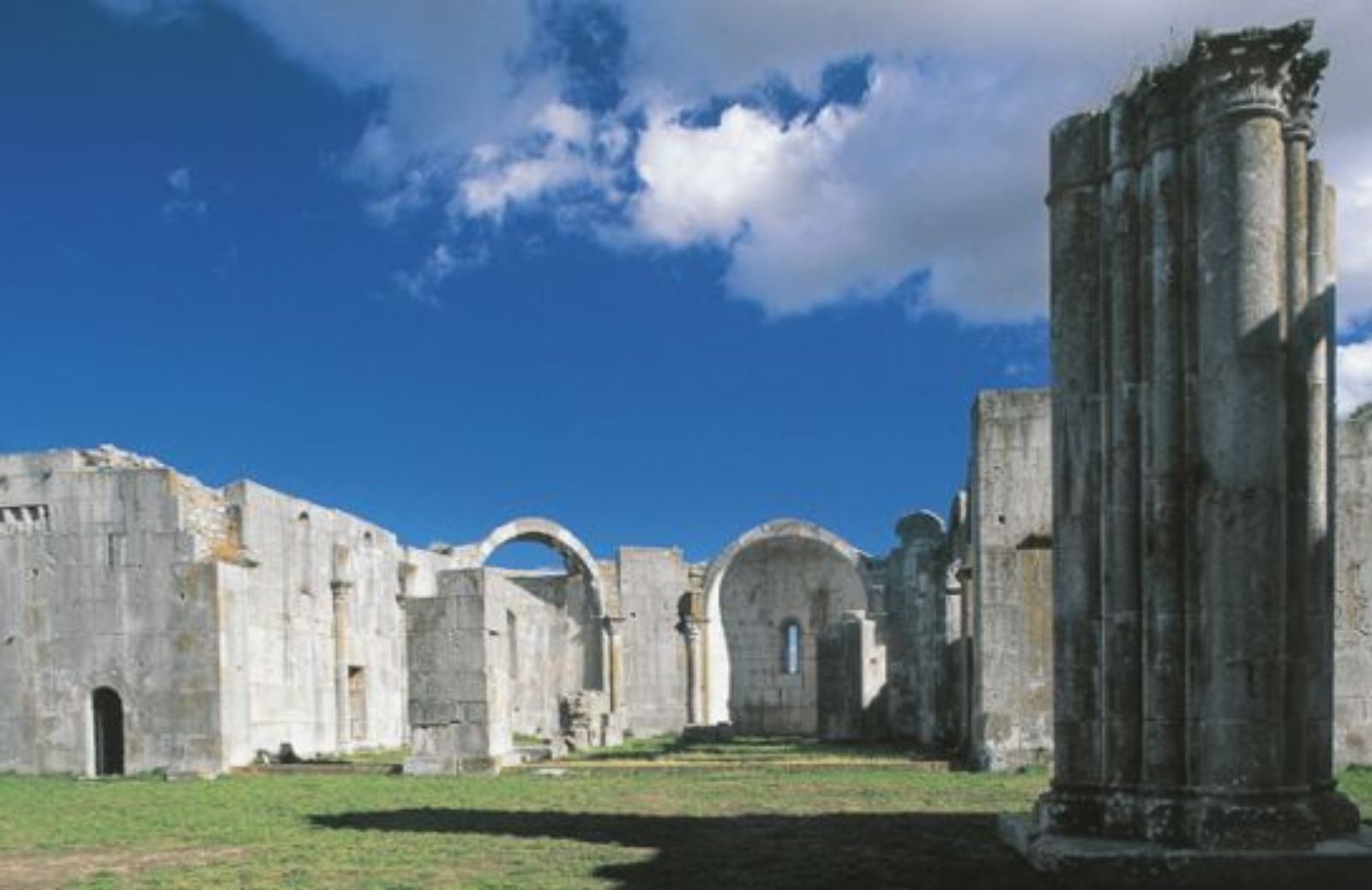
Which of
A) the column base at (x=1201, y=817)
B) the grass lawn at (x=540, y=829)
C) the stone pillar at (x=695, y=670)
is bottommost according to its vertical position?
the stone pillar at (x=695, y=670)

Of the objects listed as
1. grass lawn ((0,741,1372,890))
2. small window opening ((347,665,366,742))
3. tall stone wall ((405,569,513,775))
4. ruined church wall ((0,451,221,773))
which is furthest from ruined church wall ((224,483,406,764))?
grass lawn ((0,741,1372,890))

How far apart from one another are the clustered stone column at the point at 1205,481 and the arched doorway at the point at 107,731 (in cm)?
1804

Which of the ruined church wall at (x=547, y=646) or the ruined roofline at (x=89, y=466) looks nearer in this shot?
the ruined roofline at (x=89, y=466)

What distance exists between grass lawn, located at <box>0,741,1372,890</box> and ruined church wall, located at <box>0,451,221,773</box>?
2028 millimetres

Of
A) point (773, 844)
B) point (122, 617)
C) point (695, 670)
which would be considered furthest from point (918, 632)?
point (773, 844)

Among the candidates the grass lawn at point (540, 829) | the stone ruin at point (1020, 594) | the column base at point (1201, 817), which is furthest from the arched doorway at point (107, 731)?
the column base at point (1201, 817)

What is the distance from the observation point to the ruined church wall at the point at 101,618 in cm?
2123

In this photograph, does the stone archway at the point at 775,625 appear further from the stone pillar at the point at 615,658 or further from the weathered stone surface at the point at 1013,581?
the weathered stone surface at the point at 1013,581

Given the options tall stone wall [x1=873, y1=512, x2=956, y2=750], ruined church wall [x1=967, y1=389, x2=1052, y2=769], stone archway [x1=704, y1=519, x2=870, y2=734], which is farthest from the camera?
stone archway [x1=704, y1=519, x2=870, y2=734]

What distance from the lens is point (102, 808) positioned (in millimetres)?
15117

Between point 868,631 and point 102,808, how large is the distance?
19.3 meters

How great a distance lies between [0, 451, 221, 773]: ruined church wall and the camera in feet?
69.7

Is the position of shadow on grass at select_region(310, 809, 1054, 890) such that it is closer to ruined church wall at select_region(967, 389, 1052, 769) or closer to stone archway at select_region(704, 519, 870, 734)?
ruined church wall at select_region(967, 389, 1052, 769)

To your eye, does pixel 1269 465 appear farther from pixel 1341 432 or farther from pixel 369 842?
pixel 1341 432
